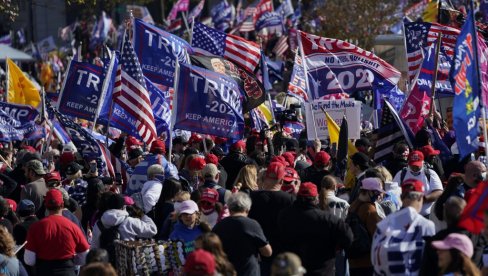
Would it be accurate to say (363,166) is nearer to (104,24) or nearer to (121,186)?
(121,186)

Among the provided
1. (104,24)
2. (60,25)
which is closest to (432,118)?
(104,24)

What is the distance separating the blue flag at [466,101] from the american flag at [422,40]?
601cm

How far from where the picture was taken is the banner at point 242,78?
1747cm

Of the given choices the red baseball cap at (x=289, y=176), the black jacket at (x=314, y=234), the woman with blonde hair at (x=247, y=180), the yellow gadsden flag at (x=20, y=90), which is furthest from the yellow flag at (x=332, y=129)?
the yellow gadsden flag at (x=20, y=90)

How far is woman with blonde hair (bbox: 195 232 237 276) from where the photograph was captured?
342 inches

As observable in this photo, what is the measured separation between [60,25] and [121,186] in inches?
2031

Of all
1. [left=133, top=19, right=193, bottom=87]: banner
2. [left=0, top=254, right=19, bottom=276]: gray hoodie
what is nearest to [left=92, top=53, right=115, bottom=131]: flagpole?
[left=133, top=19, right=193, bottom=87]: banner

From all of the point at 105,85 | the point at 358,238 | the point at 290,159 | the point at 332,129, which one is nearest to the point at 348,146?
the point at 290,159

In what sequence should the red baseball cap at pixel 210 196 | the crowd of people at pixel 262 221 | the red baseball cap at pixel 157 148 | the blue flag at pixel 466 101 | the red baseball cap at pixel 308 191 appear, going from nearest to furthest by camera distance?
1. the crowd of people at pixel 262 221
2. the red baseball cap at pixel 308 191
3. the red baseball cap at pixel 210 196
4. the blue flag at pixel 466 101
5. the red baseball cap at pixel 157 148

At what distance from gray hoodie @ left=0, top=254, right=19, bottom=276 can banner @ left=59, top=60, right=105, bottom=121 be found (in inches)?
326

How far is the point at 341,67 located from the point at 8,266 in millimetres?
8949

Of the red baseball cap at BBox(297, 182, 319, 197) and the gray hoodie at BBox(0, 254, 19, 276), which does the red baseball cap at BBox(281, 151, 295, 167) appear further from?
the gray hoodie at BBox(0, 254, 19, 276)

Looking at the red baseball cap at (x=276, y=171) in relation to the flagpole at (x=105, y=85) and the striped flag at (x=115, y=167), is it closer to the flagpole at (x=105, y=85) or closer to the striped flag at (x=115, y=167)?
the striped flag at (x=115, y=167)

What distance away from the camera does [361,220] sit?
10797 millimetres
